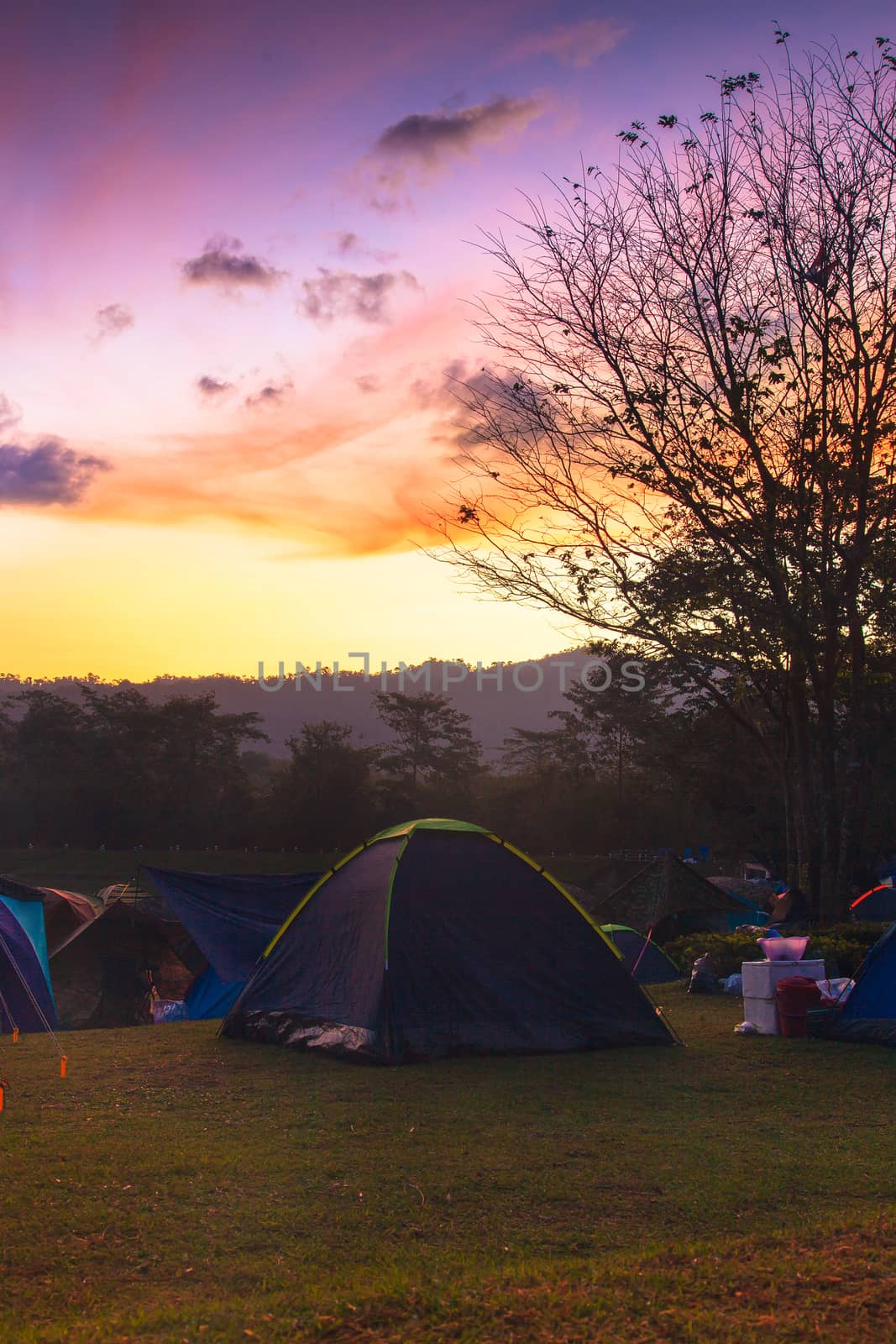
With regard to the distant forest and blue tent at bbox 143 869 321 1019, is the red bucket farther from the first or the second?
the distant forest

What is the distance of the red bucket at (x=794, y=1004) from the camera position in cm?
1070

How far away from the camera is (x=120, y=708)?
2516 inches

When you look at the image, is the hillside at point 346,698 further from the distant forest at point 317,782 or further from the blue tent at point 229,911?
the blue tent at point 229,911

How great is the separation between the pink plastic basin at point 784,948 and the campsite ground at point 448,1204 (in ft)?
7.04

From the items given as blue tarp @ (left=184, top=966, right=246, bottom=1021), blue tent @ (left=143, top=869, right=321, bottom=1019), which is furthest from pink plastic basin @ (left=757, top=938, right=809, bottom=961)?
blue tarp @ (left=184, top=966, right=246, bottom=1021)

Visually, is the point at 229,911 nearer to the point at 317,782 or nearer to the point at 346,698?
the point at 317,782

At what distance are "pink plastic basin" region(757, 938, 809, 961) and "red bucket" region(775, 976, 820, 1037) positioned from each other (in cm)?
47

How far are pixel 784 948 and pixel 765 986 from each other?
56cm

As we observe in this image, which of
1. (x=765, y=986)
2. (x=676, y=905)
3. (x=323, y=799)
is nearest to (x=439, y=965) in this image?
(x=765, y=986)

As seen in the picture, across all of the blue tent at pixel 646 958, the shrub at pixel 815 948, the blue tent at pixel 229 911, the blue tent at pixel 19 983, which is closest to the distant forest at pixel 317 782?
the blue tent at pixel 646 958

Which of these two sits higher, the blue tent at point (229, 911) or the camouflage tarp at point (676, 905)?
the blue tent at point (229, 911)

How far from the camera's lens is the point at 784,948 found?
11.3 metres

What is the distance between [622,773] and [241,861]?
22282 mm

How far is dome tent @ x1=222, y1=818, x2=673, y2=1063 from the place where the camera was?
964 centimetres
